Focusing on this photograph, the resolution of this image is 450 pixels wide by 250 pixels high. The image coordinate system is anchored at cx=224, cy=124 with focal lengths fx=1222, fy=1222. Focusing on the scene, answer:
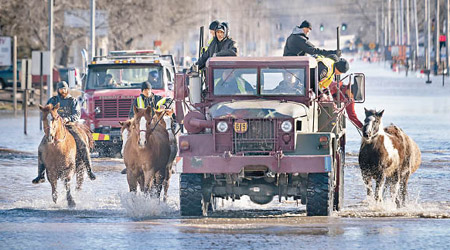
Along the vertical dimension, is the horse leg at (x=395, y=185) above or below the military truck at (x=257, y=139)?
below

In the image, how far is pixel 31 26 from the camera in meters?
65.1

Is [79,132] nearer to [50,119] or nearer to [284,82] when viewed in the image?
[50,119]

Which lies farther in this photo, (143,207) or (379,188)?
(379,188)

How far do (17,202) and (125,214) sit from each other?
96.3 inches

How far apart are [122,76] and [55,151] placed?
34.1ft

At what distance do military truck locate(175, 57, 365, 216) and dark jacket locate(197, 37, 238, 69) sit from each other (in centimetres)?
73

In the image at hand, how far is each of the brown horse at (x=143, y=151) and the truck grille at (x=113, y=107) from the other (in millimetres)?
10422

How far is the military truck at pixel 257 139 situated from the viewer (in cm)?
1498

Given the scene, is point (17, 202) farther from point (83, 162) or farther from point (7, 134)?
point (7, 134)

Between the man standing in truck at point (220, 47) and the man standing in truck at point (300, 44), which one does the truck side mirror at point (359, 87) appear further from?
the man standing in truck at point (220, 47)

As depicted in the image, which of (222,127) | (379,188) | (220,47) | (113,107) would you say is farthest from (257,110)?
(113,107)

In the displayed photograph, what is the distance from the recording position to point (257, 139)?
15.1 m

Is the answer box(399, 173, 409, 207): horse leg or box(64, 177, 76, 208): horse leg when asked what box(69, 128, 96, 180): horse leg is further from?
box(399, 173, 409, 207): horse leg

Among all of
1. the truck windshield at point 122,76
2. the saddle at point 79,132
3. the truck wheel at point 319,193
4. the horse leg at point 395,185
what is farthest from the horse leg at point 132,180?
the truck windshield at point 122,76
